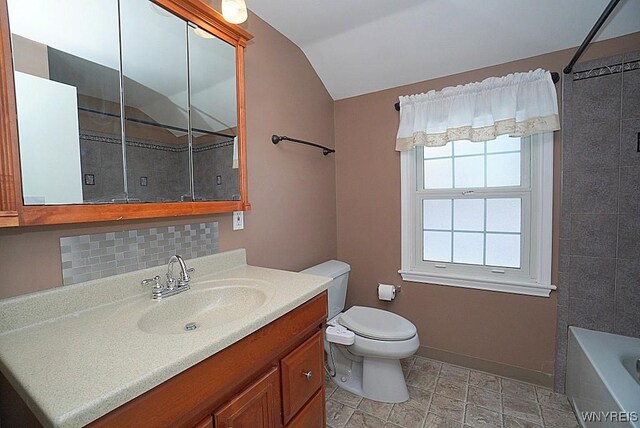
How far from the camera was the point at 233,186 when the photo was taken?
147 centimetres

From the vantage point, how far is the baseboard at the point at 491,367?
1.84 metres

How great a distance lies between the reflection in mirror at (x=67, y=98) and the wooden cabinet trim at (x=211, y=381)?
652 mm

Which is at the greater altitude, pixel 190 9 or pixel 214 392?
pixel 190 9

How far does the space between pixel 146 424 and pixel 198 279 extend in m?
0.72

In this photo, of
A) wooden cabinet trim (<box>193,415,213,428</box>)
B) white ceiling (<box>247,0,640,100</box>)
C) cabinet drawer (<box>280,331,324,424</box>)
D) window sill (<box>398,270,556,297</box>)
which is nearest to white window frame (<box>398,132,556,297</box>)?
window sill (<box>398,270,556,297</box>)

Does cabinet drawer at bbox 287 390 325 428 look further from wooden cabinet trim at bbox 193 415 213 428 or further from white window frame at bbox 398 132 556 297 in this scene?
white window frame at bbox 398 132 556 297

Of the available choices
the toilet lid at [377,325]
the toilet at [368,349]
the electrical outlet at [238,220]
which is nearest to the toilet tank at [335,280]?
the toilet at [368,349]

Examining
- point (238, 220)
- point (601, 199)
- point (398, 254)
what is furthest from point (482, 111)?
point (238, 220)

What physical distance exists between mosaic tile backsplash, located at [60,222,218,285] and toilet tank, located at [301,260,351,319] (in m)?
0.84

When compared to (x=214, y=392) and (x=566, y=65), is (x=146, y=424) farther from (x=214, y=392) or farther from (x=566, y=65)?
(x=566, y=65)

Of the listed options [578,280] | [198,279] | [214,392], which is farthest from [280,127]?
[578,280]

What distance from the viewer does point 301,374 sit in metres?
1.11

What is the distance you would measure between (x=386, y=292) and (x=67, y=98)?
6.82 ft

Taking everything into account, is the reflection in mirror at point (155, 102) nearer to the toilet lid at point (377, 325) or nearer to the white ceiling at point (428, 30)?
the white ceiling at point (428, 30)
